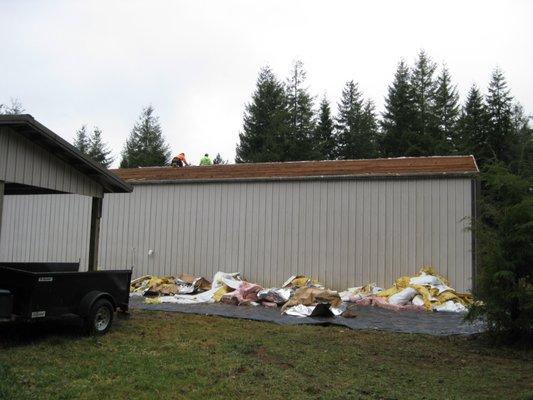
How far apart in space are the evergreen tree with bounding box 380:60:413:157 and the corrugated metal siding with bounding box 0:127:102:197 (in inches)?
1222

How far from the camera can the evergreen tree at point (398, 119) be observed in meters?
38.8

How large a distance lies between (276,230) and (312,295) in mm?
3909

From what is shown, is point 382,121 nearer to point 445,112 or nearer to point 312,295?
point 445,112

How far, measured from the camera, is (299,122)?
42062mm

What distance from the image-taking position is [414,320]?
11055 millimetres

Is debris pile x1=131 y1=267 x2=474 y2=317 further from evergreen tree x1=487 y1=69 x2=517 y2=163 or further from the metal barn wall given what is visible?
evergreen tree x1=487 y1=69 x2=517 y2=163

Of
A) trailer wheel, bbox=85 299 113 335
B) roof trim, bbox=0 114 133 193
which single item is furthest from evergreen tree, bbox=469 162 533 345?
roof trim, bbox=0 114 133 193

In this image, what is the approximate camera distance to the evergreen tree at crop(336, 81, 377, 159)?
41188mm

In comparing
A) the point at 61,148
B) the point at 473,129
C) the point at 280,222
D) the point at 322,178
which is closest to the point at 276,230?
the point at 280,222

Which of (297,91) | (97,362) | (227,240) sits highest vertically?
(297,91)

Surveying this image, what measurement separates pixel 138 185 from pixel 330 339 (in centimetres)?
1070

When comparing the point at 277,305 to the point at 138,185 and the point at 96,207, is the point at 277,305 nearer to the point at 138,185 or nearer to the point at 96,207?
the point at 96,207

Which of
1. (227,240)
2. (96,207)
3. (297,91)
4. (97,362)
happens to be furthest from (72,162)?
(297,91)

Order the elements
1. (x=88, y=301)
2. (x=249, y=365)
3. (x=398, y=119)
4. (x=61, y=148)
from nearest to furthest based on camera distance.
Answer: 1. (x=249, y=365)
2. (x=88, y=301)
3. (x=61, y=148)
4. (x=398, y=119)
